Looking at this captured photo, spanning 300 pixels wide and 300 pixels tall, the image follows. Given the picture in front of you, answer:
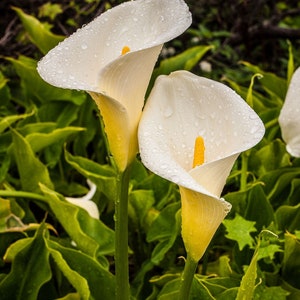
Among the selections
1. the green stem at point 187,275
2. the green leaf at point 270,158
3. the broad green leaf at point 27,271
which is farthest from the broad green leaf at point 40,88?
the green stem at point 187,275

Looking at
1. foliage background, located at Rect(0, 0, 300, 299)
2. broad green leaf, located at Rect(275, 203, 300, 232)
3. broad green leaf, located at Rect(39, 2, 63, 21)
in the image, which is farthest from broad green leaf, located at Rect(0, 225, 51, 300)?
broad green leaf, located at Rect(39, 2, 63, 21)

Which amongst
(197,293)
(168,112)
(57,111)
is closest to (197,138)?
(168,112)

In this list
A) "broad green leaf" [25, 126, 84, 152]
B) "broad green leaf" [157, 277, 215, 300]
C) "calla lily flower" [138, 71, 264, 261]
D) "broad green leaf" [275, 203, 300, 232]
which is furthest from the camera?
"broad green leaf" [25, 126, 84, 152]

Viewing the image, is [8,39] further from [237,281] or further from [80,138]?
[237,281]

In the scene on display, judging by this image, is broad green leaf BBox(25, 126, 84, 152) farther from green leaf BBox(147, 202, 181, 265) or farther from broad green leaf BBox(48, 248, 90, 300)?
broad green leaf BBox(48, 248, 90, 300)

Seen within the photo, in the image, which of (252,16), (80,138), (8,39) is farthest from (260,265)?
(252,16)

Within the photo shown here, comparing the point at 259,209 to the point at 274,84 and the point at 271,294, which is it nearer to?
the point at 271,294
